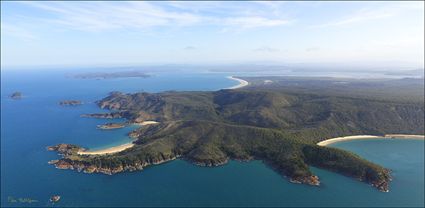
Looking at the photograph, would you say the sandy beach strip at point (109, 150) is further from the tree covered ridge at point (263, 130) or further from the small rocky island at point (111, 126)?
the small rocky island at point (111, 126)

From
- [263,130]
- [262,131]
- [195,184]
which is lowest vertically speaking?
[195,184]

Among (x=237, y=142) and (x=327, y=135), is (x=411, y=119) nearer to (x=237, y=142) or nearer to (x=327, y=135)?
(x=327, y=135)

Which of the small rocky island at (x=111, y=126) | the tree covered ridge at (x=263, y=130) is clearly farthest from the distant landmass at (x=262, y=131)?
the small rocky island at (x=111, y=126)

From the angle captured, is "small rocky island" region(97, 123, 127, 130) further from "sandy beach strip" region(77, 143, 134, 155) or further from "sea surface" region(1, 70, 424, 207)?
"sandy beach strip" region(77, 143, 134, 155)

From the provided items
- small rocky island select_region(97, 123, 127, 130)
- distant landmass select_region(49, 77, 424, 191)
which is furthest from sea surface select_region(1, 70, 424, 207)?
small rocky island select_region(97, 123, 127, 130)

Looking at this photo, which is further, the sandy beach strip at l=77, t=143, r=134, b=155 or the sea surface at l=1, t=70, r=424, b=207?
the sandy beach strip at l=77, t=143, r=134, b=155

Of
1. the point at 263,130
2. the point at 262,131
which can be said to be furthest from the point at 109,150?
the point at 263,130

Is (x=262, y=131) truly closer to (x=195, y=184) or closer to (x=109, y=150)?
(x=195, y=184)

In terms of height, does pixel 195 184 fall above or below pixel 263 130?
below

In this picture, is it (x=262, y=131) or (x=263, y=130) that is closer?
(x=262, y=131)
